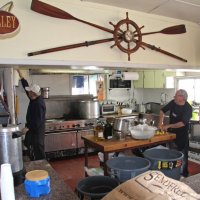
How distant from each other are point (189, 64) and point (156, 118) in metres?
2.68

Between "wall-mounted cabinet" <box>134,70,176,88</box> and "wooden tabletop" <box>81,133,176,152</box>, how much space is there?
8.20ft

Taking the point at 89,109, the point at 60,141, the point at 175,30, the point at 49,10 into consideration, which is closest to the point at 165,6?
the point at 175,30

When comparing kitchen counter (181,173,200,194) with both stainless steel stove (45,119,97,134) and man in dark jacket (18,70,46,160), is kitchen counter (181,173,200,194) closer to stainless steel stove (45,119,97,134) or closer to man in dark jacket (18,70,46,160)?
man in dark jacket (18,70,46,160)

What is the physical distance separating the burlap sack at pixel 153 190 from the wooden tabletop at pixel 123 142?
1630 millimetres

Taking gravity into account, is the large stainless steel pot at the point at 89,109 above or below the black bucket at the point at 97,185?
above

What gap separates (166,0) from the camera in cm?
216

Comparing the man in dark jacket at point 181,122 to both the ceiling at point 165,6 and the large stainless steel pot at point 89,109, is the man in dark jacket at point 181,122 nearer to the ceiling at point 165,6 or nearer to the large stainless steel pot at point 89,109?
the ceiling at point 165,6

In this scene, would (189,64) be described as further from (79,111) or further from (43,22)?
(79,111)

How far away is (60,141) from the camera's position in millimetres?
4656

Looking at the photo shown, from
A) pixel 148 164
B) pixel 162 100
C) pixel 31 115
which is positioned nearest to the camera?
pixel 148 164

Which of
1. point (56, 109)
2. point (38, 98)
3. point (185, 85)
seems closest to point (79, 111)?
point (56, 109)

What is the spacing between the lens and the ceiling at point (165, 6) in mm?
2190

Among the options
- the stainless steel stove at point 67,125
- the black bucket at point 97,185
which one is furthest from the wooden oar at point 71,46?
the stainless steel stove at point 67,125

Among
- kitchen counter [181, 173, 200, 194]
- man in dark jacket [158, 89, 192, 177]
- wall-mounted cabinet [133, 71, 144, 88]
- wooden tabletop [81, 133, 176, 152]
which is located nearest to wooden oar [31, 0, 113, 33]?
wooden tabletop [81, 133, 176, 152]
